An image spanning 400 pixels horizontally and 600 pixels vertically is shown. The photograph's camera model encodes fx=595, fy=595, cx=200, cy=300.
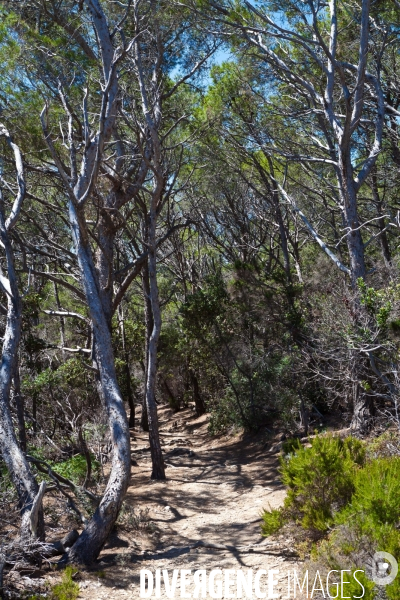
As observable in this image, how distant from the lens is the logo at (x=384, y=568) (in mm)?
4668

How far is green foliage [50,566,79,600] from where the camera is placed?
5.79 metres

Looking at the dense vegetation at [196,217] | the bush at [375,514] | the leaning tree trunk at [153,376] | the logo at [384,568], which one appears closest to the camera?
the logo at [384,568]

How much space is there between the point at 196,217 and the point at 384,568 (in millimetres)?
15885

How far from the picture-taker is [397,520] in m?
5.32

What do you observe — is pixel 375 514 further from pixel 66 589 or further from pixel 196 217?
pixel 196 217

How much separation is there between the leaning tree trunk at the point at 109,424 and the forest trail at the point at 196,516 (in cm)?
36

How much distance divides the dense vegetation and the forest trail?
478 mm

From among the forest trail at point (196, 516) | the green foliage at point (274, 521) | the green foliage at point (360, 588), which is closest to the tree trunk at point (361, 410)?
the forest trail at point (196, 516)

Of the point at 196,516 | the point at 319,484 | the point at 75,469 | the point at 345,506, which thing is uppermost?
the point at 75,469

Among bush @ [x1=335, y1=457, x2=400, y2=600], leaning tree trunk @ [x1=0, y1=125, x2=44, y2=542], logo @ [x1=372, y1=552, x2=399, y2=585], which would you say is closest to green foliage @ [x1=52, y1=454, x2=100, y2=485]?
leaning tree trunk @ [x1=0, y1=125, x2=44, y2=542]

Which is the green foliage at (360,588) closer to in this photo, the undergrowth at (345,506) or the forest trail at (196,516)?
the undergrowth at (345,506)

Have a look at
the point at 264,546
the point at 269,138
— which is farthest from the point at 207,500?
the point at 269,138

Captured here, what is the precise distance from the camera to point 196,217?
19.8m

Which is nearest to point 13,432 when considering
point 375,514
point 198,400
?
point 375,514
